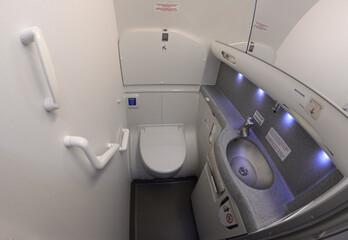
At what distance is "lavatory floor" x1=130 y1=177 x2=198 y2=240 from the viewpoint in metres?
1.51

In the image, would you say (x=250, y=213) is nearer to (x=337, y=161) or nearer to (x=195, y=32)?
Result: (x=337, y=161)

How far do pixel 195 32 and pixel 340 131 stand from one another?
4.15ft

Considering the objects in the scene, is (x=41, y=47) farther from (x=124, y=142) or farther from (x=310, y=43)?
(x=310, y=43)

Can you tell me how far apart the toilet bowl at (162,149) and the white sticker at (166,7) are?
1.16m

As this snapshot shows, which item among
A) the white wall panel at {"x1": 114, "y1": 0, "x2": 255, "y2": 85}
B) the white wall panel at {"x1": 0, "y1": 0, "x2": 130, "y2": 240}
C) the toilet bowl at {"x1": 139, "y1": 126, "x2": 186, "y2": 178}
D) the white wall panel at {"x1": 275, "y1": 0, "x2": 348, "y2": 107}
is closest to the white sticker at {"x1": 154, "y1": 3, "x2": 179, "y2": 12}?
the white wall panel at {"x1": 114, "y1": 0, "x2": 255, "y2": 85}

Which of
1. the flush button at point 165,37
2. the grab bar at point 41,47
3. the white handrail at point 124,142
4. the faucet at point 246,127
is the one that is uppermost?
the flush button at point 165,37

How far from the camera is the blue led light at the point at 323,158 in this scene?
676 millimetres

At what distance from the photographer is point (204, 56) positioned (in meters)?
1.50

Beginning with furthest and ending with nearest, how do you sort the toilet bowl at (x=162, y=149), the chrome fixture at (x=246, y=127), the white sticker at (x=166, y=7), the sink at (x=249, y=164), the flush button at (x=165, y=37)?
the toilet bowl at (x=162, y=149), the flush button at (x=165, y=37), the white sticker at (x=166, y=7), the chrome fixture at (x=246, y=127), the sink at (x=249, y=164)

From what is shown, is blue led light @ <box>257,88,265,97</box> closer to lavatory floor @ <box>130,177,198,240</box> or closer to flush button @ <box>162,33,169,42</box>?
flush button @ <box>162,33,169,42</box>

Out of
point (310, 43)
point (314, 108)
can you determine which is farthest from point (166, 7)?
point (314, 108)

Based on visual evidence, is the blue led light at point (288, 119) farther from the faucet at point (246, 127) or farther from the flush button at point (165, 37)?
the flush button at point (165, 37)

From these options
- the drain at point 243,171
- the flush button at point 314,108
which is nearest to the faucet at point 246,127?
the drain at point 243,171

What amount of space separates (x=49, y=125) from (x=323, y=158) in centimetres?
106
